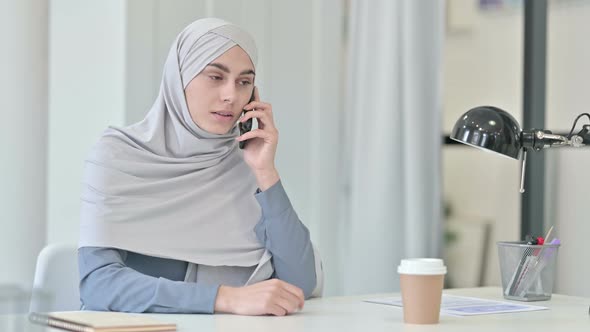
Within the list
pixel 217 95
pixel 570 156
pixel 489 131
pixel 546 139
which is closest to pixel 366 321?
pixel 489 131

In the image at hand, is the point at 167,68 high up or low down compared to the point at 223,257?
up

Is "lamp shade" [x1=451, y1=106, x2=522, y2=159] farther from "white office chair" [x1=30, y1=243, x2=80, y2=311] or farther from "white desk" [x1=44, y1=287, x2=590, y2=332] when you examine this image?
"white office chair" [x1=30, y1=243, x2=80, y2=311]

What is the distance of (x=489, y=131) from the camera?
1747 millimetres

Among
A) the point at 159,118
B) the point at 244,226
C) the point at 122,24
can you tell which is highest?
the point at 122,24

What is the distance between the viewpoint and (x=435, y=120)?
10.7ft

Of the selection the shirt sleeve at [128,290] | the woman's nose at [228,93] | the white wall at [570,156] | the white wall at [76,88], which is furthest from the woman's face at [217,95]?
the white wall at [570,156]

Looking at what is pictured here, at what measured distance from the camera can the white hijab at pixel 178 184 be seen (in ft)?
6.14

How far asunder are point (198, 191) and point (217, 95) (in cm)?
23

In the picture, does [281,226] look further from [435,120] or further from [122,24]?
[435,120]

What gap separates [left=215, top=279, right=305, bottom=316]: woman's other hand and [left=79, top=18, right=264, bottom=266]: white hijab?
25cm

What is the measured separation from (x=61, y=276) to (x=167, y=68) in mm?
566

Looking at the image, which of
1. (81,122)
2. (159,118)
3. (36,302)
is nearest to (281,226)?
(159,118)

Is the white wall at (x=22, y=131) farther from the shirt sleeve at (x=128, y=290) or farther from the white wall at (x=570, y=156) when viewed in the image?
the white wall at (x=570, y=156)

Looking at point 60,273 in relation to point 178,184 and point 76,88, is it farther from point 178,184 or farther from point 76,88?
point 76,88
